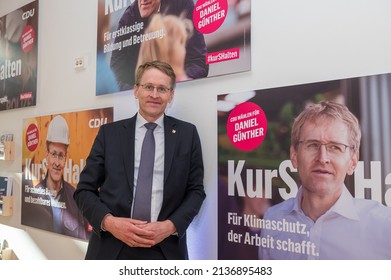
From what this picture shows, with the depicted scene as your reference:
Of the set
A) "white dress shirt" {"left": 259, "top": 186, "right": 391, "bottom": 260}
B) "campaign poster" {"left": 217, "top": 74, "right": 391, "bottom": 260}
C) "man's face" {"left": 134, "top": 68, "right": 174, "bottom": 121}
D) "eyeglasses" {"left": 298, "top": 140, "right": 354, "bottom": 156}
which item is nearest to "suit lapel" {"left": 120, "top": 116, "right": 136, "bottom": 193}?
"man's face" {"left": 134, "top": 68, "right": 174, "bottom": 121}

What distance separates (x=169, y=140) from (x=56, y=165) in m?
1.33

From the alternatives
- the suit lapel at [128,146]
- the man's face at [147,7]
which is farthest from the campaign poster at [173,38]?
the suit lapel at [128,146]

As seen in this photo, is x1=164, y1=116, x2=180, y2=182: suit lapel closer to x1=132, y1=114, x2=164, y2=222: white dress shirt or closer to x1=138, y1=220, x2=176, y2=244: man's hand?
x1=132, y1=114, x2=164, y2=222: white dress shirt

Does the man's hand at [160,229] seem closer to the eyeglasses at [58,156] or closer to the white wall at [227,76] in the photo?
the white wall at [227,76]

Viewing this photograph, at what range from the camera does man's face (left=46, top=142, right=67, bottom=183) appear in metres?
2.66

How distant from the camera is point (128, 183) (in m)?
1.75

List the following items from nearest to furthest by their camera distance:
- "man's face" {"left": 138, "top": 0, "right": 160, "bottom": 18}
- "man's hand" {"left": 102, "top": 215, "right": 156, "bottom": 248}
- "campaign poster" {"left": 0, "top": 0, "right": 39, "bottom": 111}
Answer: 1. "man's hand" {"left": 102, "top": 215, "right": 156, "bottom": 248}
2. "man's face" {"left": 138, "top": 0, "right": 160, "bottom": 18}
3. "campaign poster" {"left": 0, "top": 0, "right": 39, "bottom": 111}

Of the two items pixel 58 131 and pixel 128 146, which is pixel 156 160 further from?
pixel 58 131

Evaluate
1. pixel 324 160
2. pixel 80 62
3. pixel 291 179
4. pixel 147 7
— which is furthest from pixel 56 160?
pixel 324 160

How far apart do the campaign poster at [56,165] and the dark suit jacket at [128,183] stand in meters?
0.56

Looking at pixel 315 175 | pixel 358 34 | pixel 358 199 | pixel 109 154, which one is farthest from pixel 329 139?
pixel 109 154

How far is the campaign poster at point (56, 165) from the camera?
2.48m

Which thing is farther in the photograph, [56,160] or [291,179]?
[56,160]

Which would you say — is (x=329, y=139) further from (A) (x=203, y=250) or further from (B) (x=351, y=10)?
(A) (x=203, y=250)
